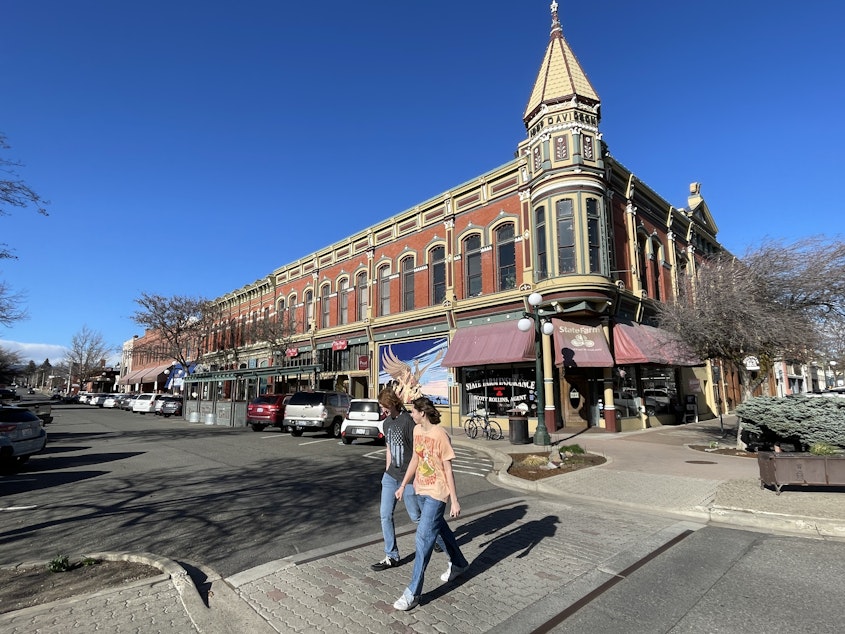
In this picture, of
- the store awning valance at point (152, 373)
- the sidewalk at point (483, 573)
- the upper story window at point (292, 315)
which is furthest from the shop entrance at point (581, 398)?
the store awning valance at point (152, 373)

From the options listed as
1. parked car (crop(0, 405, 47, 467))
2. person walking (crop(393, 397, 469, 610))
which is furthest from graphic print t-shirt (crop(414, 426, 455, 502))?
parked car (crop(0, 405, 47, 467))

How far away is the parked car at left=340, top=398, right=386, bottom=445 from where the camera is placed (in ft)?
51.8

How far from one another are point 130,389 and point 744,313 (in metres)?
92.9

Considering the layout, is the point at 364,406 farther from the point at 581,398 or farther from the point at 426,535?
the point at 426,535

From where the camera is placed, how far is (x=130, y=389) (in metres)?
82.5

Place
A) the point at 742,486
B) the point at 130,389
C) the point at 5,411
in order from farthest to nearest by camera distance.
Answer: the point at 130,389 < the point at 5,411 < the point at 742,486

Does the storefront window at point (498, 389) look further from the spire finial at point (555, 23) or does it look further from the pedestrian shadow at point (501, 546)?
the spire finial at point (555, 23)

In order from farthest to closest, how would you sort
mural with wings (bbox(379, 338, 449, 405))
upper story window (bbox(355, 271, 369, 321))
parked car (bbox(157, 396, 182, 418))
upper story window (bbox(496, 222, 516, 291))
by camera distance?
parked car (bbox(157, 396, 182, 418))
upper story window (bbox(355, 271, 369, 321))
mural with wings (bbox(379, 338, 449, 405))
upper story window (bbox(496, 222, 516, 291))

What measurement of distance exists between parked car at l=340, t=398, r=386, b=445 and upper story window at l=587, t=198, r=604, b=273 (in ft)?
33.5

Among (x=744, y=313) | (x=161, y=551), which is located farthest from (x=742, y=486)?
(x=161, y=551)

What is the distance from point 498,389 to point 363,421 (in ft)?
25.0

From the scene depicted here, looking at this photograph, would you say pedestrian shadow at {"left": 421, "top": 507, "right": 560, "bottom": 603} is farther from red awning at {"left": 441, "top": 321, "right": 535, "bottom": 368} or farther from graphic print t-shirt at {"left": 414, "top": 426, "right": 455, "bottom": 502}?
red awning at {"left": 441, "top": 321, "right": 535, "bottom": 368}

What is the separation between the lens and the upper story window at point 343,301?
Answer: 3169 centimetres

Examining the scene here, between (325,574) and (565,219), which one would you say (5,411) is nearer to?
(325,574)
